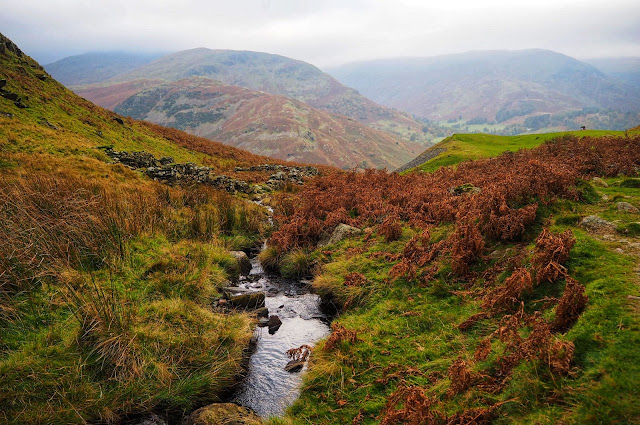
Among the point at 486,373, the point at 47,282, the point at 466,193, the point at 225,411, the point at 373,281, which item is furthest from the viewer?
the point at 466,193

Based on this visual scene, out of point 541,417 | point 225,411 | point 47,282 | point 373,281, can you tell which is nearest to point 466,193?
point 373,281

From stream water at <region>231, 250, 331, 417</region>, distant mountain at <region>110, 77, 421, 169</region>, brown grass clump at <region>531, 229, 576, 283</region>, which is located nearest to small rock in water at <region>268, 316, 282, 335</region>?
stream water at <region>231, 250, 331, 417</region>

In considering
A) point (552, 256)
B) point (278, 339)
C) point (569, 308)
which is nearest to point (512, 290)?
point (552, 256)

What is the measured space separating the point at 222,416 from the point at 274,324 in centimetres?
334

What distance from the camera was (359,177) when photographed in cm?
2017

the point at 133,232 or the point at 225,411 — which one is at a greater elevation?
the point at 133,232

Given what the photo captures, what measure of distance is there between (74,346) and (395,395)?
5745mm

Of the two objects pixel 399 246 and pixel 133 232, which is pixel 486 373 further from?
pixel 133 232

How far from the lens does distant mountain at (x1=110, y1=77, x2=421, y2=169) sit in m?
140

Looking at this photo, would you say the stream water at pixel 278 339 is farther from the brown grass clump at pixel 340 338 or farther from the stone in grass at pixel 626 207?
the stone in grass at pixel 626 207

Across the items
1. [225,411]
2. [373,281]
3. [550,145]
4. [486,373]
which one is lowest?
[225,411]

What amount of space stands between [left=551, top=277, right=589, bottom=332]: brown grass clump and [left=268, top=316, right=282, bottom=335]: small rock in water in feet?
20.6

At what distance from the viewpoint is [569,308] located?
438cm

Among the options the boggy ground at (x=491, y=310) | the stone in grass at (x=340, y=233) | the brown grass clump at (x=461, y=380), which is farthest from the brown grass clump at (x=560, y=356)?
the stone in grass at (x=340, y=233)
